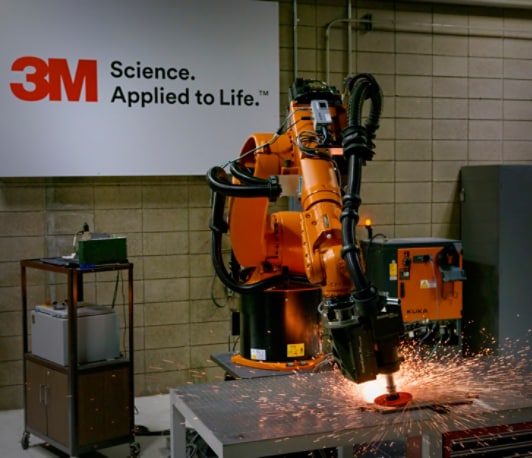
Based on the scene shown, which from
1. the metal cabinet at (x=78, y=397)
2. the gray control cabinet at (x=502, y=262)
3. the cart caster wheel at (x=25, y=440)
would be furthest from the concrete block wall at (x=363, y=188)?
the metal cabinet at (x=78, y=397)

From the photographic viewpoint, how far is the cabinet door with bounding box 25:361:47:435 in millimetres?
3865

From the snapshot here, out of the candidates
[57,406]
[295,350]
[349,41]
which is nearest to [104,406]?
[57,406]

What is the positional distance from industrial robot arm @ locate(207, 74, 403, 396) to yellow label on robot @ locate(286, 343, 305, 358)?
0.28 meters

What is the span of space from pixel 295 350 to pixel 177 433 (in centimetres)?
100

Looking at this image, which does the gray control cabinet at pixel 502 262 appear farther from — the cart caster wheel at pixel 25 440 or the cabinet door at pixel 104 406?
the cart caster wheel at pixel 25 440

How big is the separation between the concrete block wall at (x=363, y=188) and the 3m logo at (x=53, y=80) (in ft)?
1.83

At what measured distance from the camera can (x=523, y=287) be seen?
525 centimetres

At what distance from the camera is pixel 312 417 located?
2119mm

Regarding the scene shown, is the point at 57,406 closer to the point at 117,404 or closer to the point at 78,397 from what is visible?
the point at 78,397

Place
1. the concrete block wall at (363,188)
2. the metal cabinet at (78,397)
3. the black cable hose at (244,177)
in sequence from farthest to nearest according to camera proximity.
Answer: the concrete block wall at (363,188)
the metal cabinet at (78,397)
the black cable hose at (244,177)

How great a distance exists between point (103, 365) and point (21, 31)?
2246mm

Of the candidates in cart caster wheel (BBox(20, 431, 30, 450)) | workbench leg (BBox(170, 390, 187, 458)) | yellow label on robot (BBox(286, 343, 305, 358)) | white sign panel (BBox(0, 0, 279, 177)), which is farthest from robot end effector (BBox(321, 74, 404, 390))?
white sign panel (BBox(0, 0, 279, 177))

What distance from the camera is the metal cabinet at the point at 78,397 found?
3641mm

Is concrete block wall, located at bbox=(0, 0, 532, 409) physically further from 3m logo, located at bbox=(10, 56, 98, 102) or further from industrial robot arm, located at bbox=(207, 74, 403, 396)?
industrial robot arm, located at bbox=(207, 74, 403, 396)
